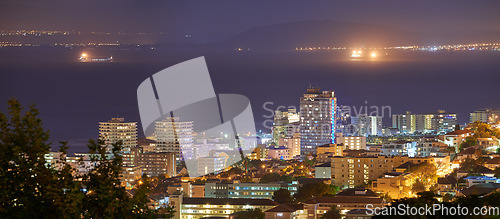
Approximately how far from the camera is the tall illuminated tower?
838 inches

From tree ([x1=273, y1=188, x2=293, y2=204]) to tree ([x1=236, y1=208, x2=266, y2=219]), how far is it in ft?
3.64

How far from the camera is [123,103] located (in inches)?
1125

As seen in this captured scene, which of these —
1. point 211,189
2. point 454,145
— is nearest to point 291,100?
point 454,145

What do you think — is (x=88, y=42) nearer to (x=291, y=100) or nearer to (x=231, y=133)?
(x=291, y=100)

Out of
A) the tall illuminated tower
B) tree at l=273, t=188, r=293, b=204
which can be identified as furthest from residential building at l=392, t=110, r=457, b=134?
tree at l=273, t=188, r=293, b=204

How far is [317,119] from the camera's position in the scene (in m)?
21.6

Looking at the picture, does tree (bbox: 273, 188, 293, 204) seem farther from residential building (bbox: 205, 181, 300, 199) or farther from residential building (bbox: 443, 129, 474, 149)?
residential building (bbox: 443, 129, 474, 149)

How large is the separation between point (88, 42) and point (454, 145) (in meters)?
54.1

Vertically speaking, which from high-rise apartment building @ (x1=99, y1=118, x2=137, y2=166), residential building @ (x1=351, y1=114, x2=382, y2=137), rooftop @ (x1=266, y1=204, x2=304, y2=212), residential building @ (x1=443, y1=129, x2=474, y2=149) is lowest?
rooftop @ (x1=266, y1=204, x2=304, y2=212)

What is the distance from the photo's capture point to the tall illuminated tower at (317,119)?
21297mm

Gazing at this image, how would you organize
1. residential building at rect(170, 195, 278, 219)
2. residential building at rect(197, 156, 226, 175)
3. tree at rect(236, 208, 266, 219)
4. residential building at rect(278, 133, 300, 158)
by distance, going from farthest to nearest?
residential building at rect(278, 133, 300, 158) → residential building at rect(197, 156, 226, 175) → residential building at rect(170, 195, 278, 219) → tree at rect(236, 208, 266, 219)

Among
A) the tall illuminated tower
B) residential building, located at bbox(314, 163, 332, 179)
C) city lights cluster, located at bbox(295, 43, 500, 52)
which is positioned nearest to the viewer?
residential building, located at bbox(314, 163, 332, 179)

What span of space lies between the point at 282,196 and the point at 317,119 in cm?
1100

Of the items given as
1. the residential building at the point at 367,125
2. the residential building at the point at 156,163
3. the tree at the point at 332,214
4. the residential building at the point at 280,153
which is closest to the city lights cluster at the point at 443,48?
the residential building at the point at 367,125
